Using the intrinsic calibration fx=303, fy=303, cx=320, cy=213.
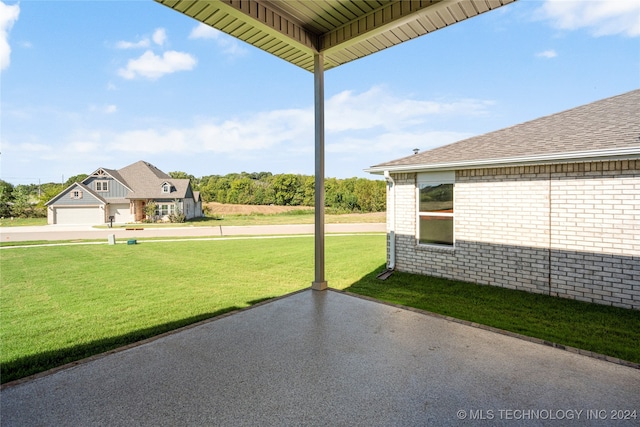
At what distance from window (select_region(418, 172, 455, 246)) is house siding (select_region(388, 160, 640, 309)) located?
0.16 meters

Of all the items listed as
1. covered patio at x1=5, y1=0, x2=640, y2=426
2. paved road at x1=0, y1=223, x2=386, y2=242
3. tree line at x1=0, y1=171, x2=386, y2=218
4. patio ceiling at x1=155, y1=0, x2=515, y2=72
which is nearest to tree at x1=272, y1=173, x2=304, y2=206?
tree line at x1=0, y1=171, x2=386, y2=218

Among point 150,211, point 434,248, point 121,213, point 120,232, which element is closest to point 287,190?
point 150,211

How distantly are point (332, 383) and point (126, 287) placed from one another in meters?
5.22

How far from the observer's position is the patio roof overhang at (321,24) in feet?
9.93

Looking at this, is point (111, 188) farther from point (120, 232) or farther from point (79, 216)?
point (120, 232)

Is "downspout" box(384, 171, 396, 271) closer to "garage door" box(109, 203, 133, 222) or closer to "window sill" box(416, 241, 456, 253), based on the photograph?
"window sill" box(416, 241, 456, 253)

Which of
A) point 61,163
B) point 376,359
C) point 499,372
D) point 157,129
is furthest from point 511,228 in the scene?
point 157,129

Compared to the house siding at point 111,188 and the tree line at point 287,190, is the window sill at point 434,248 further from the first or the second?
the house siding at point 111,188

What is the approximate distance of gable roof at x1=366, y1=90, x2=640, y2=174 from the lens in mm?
4355

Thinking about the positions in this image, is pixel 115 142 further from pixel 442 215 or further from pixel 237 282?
pixel 442 215

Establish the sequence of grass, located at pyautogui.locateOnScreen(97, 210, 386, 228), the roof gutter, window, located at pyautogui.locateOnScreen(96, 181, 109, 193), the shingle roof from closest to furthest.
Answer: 1. the roof gutter
2. grass, located at pyautogui.locateOnScreen(97, 210, 386, 228)
3. window, located at pyautogui.locateOnScreen(96, 181, 109, 193)
4. the shingle roof

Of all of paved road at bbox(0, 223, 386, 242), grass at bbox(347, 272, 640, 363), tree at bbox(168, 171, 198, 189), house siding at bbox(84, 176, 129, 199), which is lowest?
grass at bbox(347, 272, 640, 363)

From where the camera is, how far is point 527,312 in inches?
165

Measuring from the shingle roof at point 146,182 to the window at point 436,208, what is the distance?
20.8 metres
